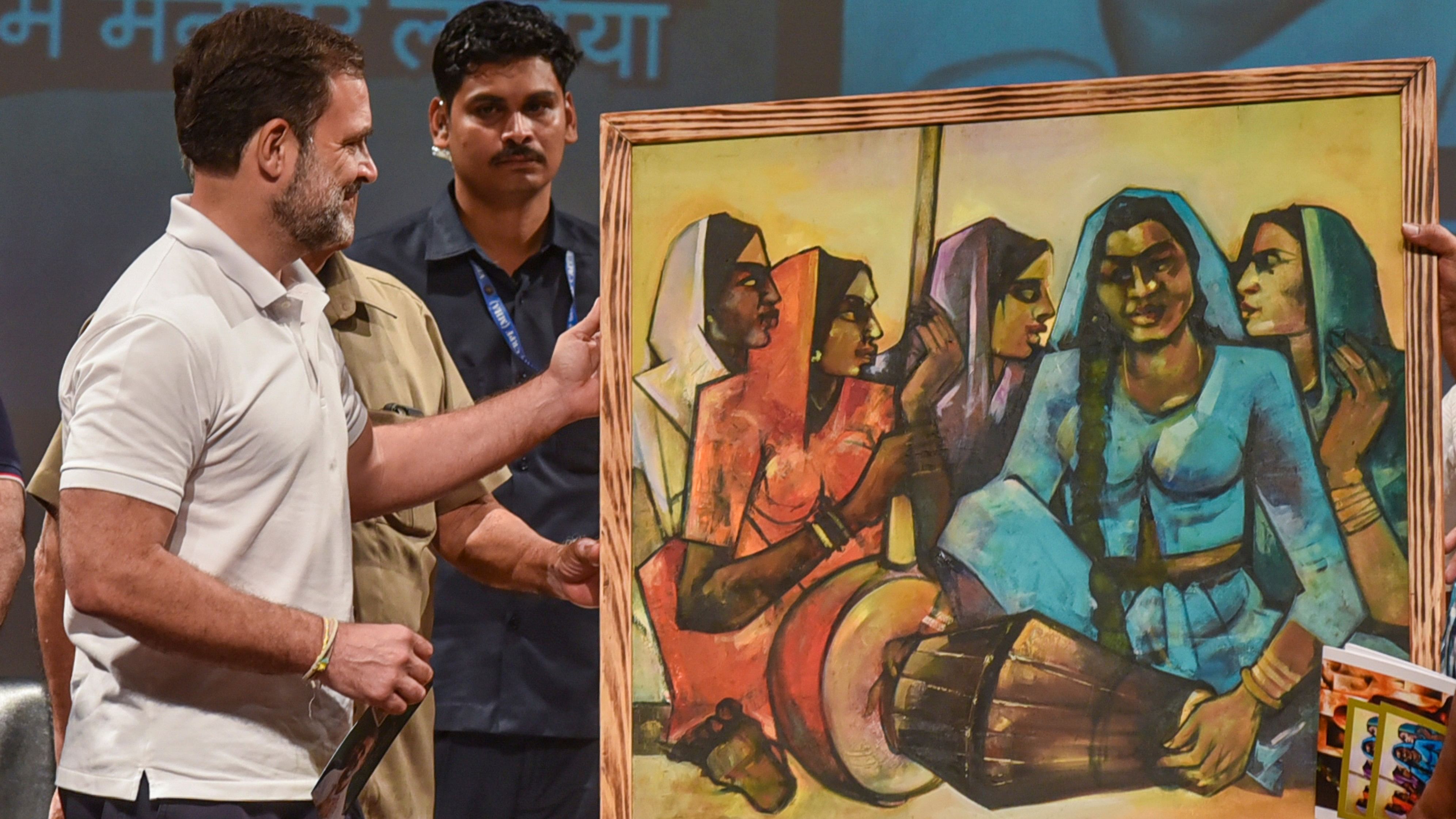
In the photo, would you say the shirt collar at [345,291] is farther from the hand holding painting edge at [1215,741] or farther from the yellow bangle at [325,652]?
the hand holding painting edge at [1215,741]

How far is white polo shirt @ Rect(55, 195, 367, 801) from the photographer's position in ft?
5.12

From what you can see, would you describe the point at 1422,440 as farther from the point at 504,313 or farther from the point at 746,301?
the point at 504,313

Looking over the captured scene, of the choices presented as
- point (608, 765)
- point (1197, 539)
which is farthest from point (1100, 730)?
point (608, 765)

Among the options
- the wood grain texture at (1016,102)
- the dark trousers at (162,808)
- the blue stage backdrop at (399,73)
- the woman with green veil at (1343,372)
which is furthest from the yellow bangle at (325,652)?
the blue stage backdrop at (399,73)

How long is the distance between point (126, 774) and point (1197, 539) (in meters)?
1.19

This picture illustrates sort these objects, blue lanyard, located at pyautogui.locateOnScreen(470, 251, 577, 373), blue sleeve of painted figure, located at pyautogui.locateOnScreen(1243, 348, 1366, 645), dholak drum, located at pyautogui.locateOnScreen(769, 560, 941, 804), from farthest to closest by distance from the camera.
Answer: blue lanyard, located at pyautogui.locateOnScreen(470, 251, 577, 373) → dholak drum, located at pyautogui.locateOnScreen(769, 560, 941, 804) → blue sleeve of painted figure, located at pyautogui.locateOnScreen(1243, 348, 1366, 645)

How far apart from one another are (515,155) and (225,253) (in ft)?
3.32

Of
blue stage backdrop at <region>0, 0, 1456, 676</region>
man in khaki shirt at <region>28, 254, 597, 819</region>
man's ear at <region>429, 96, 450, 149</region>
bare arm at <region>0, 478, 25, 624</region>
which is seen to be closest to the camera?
man in khaki shirt at <region>28, 254, 597, 819</region>

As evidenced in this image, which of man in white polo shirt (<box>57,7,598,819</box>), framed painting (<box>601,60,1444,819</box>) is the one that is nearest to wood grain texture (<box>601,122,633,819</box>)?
framed painting (<box>601,60,1444,819</box>)

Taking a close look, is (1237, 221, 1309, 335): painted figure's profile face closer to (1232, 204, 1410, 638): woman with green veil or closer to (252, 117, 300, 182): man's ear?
(1232, 204, 1410, 638): woman with green veil

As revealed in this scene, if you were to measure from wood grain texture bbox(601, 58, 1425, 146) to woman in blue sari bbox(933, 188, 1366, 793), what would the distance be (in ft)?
0.37

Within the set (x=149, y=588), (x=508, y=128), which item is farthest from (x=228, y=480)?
(x=508, y=128)

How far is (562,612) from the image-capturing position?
2.58 metres

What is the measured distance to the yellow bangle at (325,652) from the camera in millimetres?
1614
